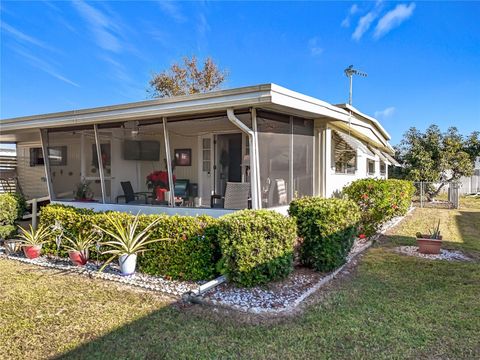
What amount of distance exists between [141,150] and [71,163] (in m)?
1.99

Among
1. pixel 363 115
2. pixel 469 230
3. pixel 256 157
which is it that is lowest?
pixel 469 230

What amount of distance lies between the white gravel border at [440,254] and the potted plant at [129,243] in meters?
5.59

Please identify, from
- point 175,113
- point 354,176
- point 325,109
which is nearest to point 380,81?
point 354,176

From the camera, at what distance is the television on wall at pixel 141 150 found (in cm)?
950

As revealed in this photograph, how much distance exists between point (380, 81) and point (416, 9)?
923 cm

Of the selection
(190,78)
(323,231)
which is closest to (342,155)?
(323,231)

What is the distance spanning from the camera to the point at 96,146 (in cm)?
900

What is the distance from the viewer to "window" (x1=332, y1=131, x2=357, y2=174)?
33.1 feet

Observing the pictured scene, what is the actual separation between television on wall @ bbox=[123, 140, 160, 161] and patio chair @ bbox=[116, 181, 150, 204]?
795 mm

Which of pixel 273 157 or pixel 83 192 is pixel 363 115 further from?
pixel 83 192

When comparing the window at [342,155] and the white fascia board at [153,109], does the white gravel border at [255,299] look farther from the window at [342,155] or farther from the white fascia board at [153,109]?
the window at [342,155]

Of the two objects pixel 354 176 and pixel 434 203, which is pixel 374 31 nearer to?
pixel 354 176

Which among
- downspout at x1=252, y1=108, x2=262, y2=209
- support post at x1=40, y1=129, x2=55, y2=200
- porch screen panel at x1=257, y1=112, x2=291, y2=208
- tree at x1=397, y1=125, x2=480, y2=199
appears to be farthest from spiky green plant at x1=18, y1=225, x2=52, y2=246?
tree at x1=397, y1=125, x2=480, y2=199

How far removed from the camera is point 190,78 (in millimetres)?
26234
